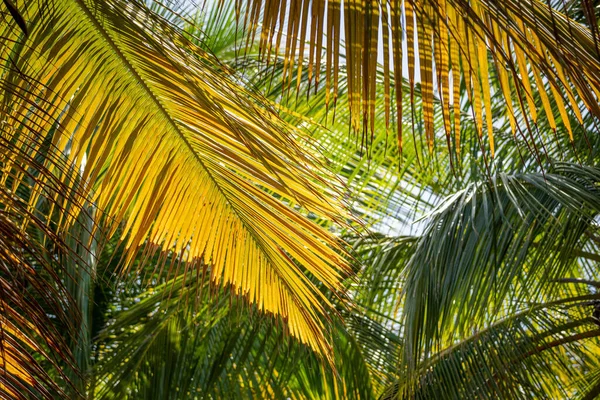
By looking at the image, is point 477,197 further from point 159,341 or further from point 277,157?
point 159,341

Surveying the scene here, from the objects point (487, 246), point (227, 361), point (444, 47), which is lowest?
point (227, 361)

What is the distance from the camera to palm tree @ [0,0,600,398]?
55.2 inches

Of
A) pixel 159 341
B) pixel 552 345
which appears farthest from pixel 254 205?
pixel 159 341

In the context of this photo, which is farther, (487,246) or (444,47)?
(487,246)

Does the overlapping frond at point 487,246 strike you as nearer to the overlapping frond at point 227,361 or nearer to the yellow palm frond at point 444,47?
the overlapping frond at point 227,361

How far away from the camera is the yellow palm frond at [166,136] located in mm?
2018

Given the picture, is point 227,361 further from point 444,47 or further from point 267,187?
point 444,47

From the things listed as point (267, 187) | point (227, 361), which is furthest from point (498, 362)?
point (267, 187)

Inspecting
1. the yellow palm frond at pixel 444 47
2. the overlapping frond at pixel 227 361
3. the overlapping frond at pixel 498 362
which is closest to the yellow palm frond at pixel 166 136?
the yellow palm frond at pixel 444 47

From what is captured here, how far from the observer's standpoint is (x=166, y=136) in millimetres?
2131

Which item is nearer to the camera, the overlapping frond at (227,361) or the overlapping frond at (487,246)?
the overlapping frond at (487,246)

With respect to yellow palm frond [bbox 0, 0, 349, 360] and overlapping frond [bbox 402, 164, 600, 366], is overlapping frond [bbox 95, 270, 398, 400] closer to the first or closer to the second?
overlapping frond [bbox 402, 164, 600, 366]

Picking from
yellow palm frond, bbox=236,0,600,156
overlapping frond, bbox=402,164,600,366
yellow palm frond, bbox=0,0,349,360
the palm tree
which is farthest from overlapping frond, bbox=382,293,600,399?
yellow palm frond, bbox=236,0,600,156

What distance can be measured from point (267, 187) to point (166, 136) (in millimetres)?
299
